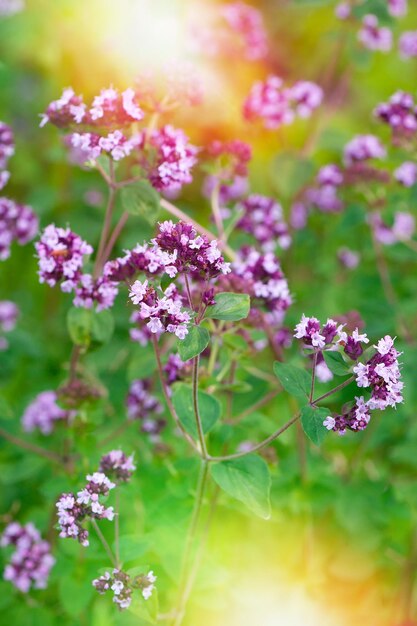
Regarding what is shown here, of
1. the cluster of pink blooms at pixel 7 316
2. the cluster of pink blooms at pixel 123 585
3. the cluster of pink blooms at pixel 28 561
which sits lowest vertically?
the cluster of pink blooms at pixel 123 585

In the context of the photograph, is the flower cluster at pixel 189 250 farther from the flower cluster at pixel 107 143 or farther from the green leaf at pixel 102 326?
the green leaf at pixel 102 326

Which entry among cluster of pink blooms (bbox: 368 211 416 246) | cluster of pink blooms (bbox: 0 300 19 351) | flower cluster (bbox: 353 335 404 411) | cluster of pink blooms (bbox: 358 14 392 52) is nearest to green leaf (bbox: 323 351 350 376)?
flower cluster (bbox: 353 335 404 411)

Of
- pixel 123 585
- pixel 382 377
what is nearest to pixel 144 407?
pixel 123 585

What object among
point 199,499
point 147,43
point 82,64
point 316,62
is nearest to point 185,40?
point 147,43

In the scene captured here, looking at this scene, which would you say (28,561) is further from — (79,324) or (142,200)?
(142,200)

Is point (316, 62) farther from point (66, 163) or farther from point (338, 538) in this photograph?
point (338, 538)

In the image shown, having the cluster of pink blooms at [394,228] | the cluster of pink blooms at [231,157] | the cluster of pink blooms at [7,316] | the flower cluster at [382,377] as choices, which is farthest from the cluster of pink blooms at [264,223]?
the flower cluster at [382,377]

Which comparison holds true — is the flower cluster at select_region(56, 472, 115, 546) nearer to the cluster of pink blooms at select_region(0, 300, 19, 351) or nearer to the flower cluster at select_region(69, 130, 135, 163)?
the flower cluster at select_region(69, 130, 135, 163)
